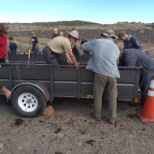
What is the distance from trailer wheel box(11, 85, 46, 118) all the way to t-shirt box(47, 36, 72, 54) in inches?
43.1

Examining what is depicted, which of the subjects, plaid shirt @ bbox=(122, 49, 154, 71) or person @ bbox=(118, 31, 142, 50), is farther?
person @ bbox=(118, 31, 142, 50)

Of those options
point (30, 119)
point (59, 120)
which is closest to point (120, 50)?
point (59, 120)

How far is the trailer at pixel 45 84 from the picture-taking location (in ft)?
16.6

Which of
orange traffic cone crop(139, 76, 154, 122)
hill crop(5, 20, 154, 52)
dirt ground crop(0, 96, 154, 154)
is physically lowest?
hill crop(5, 20, 154, 52)

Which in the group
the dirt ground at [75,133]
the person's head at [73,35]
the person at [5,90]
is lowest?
the dirt ground at [75,133]

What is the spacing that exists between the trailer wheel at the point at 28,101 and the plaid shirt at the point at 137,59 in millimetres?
1936

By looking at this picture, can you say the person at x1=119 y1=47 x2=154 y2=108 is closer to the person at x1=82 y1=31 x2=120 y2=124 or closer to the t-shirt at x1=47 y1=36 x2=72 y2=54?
the person at x1=82 y1=31 x2=120 y2=124

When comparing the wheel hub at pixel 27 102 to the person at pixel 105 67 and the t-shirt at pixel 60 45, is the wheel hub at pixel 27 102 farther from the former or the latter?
the person at pixel 105 67

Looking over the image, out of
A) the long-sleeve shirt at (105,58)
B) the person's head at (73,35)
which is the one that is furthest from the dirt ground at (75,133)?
the person's head at (73,35)

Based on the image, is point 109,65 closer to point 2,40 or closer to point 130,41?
point 2,40

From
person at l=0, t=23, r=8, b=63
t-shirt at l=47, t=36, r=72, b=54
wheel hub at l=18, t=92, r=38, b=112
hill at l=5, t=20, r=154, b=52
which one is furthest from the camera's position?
hill at l=5, t=20, r=154, b=52

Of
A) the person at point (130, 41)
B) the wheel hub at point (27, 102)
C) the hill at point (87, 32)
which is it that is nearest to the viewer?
the wheel hub at point (27, 102)

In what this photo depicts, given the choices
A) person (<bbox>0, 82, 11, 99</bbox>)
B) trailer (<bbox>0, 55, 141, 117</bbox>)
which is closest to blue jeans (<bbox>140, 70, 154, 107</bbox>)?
trailer (<bbox>0, 55, 141, 117</bbox>)

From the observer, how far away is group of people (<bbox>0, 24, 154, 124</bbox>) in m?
4.83
